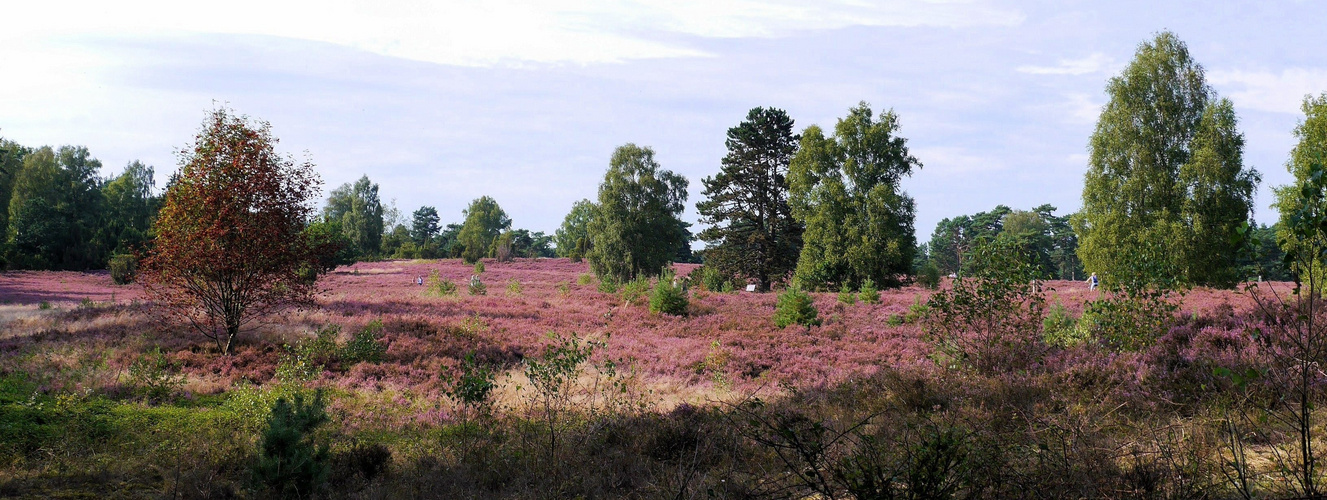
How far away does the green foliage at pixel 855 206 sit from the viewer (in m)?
36.2

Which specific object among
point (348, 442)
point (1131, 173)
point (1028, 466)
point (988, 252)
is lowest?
point (348, 442)

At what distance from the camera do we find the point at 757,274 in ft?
140

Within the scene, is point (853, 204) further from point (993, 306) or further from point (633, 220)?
point (993, 306)

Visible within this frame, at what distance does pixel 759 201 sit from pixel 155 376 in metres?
34.4

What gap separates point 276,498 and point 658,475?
127 inches

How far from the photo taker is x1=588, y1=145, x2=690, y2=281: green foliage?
154ft

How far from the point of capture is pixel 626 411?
8969 mm

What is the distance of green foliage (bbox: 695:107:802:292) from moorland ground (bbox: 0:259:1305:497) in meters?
23.5

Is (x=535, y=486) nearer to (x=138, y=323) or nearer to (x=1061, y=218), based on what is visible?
(x=138, y=323)

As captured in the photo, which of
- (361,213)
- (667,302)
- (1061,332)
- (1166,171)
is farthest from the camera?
(361,213)

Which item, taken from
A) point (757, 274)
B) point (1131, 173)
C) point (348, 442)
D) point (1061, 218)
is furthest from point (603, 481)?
point (1061, 218)

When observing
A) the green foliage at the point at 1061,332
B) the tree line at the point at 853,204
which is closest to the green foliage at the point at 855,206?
the tree line at the point at 853,204

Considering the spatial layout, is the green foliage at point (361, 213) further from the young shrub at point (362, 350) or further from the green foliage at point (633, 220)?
the young shrub at point (362, 350)

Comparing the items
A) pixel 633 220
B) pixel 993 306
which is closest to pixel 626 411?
pixel 993 306
